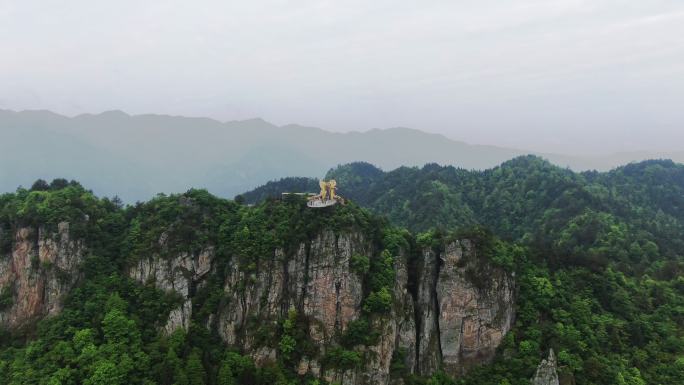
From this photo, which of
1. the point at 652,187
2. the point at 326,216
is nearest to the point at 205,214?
the point at 326,216

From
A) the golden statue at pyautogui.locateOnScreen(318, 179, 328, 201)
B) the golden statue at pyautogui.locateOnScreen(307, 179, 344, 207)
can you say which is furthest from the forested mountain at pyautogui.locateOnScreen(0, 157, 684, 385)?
the golden statue at pyautogui.locateOnScreen(318, 179, 328, 201)

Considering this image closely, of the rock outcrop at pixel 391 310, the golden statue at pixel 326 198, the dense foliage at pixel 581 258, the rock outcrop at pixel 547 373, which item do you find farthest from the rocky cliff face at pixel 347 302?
the rock outcrop at pixel 547 373

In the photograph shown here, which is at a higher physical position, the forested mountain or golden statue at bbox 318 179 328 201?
golden statue at bbox 318 179 328 201

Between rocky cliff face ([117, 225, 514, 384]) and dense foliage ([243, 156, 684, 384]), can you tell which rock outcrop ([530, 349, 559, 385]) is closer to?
dense foliage ([243, 156, 684, 384])

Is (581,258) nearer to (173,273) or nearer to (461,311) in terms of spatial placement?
(461,311)

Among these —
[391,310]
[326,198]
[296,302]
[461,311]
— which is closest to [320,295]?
[296,302]

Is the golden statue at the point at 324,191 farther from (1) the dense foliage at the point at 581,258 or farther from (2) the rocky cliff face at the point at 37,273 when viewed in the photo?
(2) the rocky cliff face at the point at 37,273

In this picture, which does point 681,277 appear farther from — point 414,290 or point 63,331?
point 63,331
